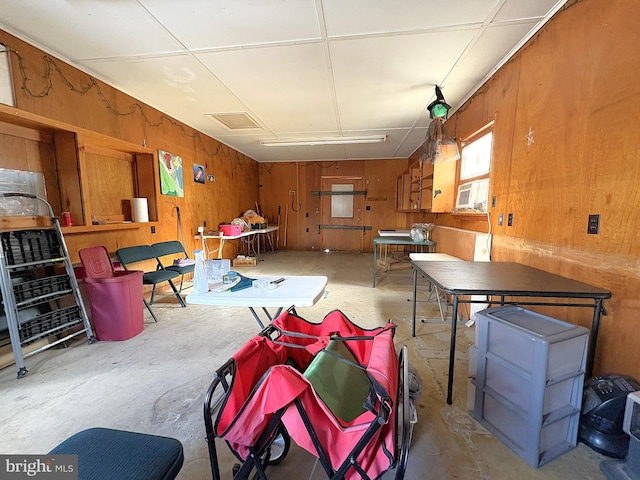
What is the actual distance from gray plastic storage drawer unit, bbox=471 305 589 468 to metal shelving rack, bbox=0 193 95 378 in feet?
10.8

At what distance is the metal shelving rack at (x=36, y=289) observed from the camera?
2.00 metres

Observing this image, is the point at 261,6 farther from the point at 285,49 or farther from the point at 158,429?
the point at 158,429

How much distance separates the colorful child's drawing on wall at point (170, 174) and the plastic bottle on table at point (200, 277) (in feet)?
9.53

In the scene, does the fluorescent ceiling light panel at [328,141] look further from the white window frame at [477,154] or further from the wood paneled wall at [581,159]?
the wood paneled wall at [581,159]

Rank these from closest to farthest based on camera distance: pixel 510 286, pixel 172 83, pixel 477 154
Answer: pixel 510 286
pixel 172 83
pixel 477 154

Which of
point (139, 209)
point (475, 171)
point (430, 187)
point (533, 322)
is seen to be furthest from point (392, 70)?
point (139, 209)

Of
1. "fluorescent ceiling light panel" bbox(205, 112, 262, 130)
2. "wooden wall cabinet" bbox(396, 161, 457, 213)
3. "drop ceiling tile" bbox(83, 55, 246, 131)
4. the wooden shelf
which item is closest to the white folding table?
the wooden shelf

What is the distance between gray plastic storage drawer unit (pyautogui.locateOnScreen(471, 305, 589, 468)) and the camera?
1244mm

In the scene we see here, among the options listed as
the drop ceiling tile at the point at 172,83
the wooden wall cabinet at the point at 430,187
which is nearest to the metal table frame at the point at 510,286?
the wooden wall cabinet at the point at 430,187

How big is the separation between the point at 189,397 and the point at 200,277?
2.75 feet

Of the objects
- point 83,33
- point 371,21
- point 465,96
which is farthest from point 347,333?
point 465,96

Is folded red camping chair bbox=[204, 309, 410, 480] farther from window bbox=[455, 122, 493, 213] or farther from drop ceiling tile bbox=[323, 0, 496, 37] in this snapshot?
window bbox=[455, 122, 493, 213]

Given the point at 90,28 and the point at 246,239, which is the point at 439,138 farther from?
the point at 246,239

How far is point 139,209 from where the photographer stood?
11.7ft
